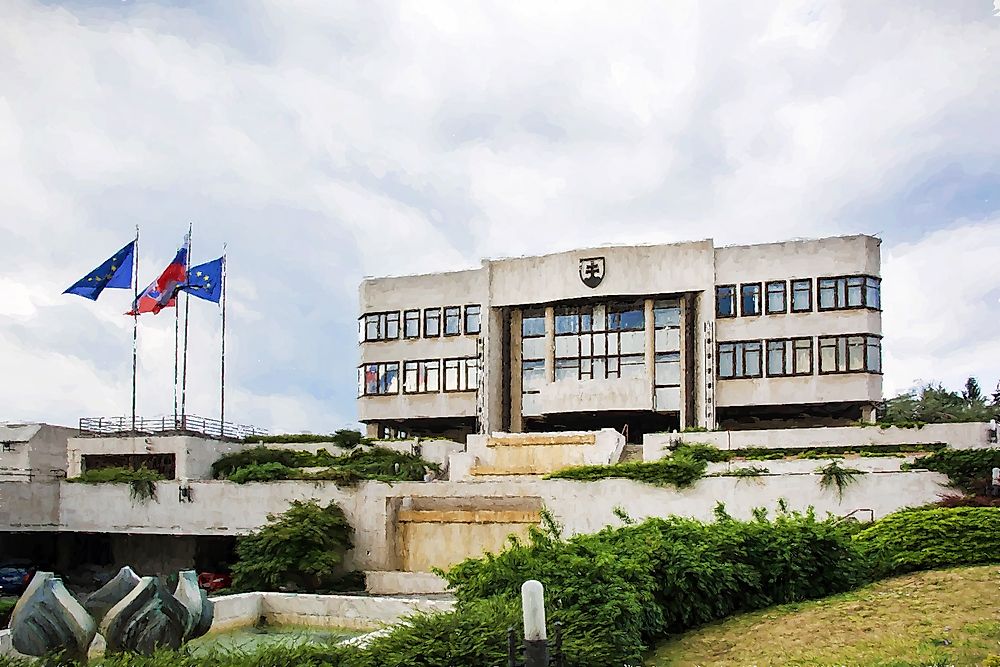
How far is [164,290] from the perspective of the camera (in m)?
43.1

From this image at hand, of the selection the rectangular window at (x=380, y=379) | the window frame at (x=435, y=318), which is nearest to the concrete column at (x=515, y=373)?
the window frame at (x=435, y=318)

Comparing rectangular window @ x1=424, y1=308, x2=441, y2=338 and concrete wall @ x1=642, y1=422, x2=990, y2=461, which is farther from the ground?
rectangular window @ x1=424, y1=308, x2=441, y2=338

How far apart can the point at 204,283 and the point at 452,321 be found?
1158 centimetres

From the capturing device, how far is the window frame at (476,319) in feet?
162

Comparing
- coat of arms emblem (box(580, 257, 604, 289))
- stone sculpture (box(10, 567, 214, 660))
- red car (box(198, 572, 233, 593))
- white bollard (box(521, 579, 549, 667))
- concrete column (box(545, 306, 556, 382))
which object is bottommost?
red car (box(198, 572, 233, 593))

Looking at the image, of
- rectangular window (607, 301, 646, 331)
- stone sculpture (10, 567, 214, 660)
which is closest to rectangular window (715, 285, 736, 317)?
rectangular window (607, 301, 646, 331)

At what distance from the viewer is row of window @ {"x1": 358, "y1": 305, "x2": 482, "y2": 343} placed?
4966 centimetres

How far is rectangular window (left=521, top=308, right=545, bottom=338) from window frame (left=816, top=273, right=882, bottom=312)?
12.3 metres

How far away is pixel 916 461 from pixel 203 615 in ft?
70.4

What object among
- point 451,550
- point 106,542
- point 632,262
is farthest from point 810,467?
point 106,542

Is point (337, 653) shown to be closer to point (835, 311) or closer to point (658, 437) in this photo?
point (658, 437)

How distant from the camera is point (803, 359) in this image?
1724 inches

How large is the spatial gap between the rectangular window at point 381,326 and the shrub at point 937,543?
35.0 meters

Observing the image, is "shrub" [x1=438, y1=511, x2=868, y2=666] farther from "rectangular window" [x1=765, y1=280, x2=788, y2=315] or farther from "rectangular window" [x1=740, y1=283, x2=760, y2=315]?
"rectangular window" [x1=740, y1=283, x2=760, y2=315]
